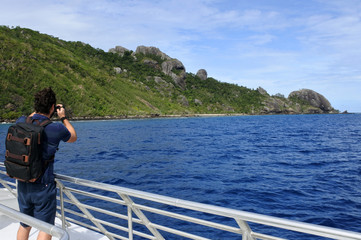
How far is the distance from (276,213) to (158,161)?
40.5ft

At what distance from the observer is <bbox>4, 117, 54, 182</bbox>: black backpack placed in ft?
9.77

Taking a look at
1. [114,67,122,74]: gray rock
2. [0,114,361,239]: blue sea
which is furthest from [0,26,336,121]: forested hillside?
[0,114,361,239]: blue sea

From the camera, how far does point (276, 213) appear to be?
961 cm

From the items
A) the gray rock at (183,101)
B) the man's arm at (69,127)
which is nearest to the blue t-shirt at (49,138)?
the man's arm at (69,127)

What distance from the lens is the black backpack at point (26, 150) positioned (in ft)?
9.77

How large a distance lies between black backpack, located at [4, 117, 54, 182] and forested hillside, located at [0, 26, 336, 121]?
8806 centimetres

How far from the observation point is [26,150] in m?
2.99

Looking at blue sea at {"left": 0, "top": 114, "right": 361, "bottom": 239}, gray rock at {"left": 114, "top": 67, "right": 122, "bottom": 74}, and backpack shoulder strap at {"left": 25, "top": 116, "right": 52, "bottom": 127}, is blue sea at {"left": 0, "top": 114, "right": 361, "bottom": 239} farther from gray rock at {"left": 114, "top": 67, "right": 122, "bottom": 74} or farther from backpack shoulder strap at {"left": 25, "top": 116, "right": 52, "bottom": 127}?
gray rock at {"left": 114, "top": 67, "right": 122, "bottom": 74}

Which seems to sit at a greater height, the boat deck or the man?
the man

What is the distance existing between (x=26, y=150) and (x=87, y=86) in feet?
408

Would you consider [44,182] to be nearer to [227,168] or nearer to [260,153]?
[227,168]

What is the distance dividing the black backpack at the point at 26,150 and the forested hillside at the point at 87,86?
88059 mm

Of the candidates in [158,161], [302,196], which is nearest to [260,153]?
[158,161]

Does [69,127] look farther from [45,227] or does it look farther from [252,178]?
[252,178]
